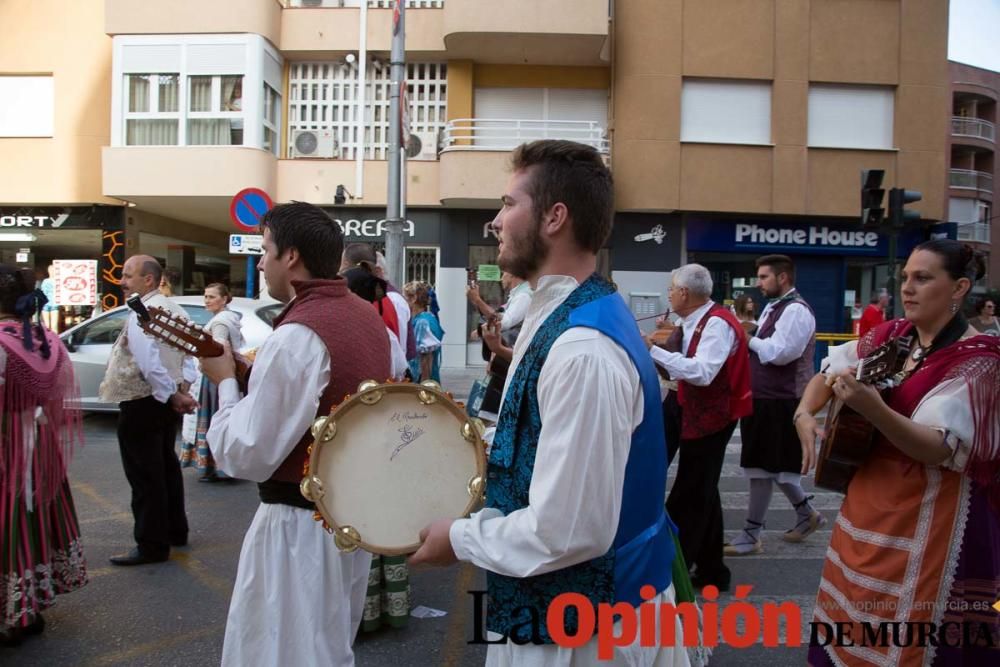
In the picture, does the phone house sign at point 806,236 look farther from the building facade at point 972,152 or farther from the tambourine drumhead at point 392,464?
the building facade at point 972,152

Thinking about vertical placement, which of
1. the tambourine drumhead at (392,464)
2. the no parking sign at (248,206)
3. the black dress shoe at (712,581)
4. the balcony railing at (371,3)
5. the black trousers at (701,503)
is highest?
the balcony railing at (371,3)

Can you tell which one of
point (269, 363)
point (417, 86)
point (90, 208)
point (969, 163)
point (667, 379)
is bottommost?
point (667, 379)

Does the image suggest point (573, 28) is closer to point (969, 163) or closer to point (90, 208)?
point (90, 208)

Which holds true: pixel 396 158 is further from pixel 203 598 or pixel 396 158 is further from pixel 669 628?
pixel 669 628

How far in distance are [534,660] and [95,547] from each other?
16.3 feet

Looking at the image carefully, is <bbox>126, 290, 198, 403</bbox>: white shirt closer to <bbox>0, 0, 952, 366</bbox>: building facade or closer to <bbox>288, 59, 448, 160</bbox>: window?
<bbox>0, 0, 952, 366</bbox>: building facade

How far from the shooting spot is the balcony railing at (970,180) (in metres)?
41.1

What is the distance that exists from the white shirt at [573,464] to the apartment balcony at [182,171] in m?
16.0

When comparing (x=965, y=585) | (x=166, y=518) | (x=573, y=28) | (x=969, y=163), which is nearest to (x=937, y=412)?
(x=965, y=585)

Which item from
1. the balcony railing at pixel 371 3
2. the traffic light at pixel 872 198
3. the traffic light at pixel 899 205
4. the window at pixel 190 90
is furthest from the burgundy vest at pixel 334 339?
the balcony railing at pixel 371 3

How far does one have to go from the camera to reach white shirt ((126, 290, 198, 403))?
16.5ft

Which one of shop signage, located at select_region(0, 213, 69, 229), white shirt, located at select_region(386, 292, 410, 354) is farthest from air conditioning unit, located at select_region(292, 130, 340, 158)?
white shirt, located at select_region(386, 292, 410, 354)

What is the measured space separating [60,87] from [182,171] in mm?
3718

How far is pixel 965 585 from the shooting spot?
99.3 inches
